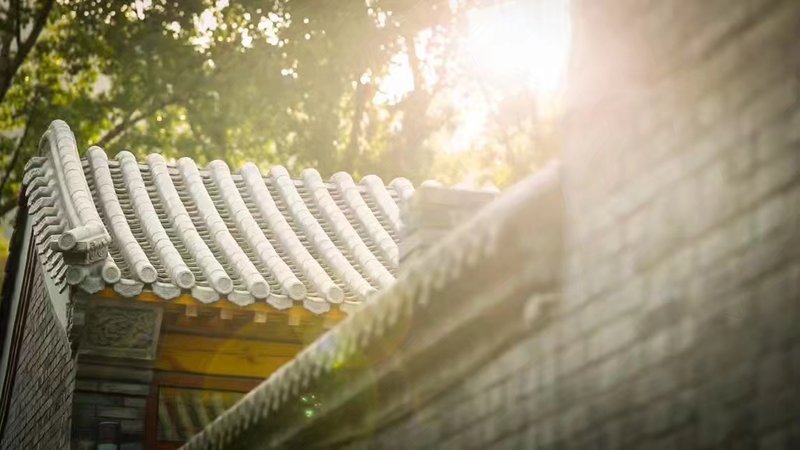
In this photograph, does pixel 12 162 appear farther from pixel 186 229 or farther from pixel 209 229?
pixel 186 229

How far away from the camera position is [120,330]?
11.8 meters

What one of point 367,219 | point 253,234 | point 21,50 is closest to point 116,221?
point 253,234

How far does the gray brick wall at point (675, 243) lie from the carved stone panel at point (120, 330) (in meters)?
6.35

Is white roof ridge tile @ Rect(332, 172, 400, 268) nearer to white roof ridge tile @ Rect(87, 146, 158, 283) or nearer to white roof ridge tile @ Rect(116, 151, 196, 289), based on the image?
white roof ridge tile @ Rect(116, 151, 196, 289)

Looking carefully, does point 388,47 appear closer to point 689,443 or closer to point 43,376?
point 43,376

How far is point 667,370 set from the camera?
4.66 meters

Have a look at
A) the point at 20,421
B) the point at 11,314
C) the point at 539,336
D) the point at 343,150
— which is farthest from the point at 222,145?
the point at 539,336

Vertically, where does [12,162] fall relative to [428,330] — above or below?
above

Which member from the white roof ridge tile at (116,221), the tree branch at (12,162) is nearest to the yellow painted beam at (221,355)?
the white roof ridge tile at (116,221)

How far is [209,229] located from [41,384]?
2.19m

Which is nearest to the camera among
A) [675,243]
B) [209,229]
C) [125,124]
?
[675,243]

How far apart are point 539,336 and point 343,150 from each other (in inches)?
812

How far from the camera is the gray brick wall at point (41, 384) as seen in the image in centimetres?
1254

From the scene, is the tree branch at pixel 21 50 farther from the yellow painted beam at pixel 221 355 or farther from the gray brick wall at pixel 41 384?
the yellow painted beam at pixel 221 355
